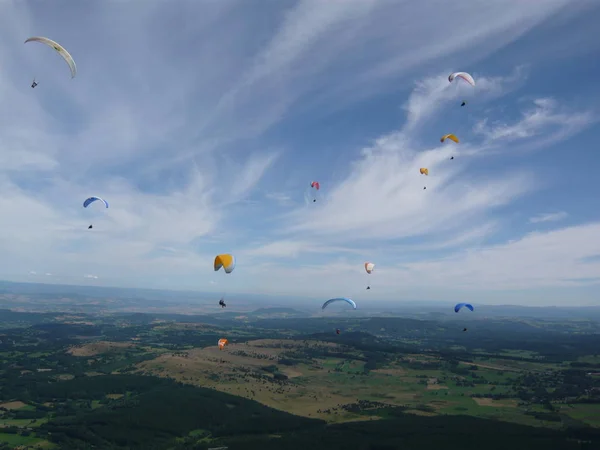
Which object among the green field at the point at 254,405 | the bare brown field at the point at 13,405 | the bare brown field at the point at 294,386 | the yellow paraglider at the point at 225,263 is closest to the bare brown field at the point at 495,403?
the green field at the point at 254,405

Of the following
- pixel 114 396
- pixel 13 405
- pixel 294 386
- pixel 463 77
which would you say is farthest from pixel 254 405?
pixel 463 77

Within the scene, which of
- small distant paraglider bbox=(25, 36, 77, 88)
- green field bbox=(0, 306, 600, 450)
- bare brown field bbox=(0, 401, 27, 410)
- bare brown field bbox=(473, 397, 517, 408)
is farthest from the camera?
bare brown field bbox=(473, 397, 517, 408)

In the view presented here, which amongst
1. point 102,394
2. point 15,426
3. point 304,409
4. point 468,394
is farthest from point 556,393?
point 15,426

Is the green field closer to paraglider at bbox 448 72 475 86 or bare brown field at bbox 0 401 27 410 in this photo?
bare brown field at bbox 0 401 27 410

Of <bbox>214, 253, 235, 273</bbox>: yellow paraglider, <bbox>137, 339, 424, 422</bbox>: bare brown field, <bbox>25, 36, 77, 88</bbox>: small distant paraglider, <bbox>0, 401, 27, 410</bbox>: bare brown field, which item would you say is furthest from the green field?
<bbox>25, 36, 77, 88</bbox>: small distant paraglider

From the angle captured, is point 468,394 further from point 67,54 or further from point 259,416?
point 67,54

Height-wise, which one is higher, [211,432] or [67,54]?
[67,54]

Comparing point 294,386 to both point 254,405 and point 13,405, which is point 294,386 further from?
point 13,405

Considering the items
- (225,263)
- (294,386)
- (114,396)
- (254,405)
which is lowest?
(114,396)

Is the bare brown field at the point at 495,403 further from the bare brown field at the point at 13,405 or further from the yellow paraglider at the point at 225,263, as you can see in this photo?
the bare brown field at the point at 13,405

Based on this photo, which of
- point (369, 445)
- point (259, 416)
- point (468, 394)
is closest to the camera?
point (369, 445)

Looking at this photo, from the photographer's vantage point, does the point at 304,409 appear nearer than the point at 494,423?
No
